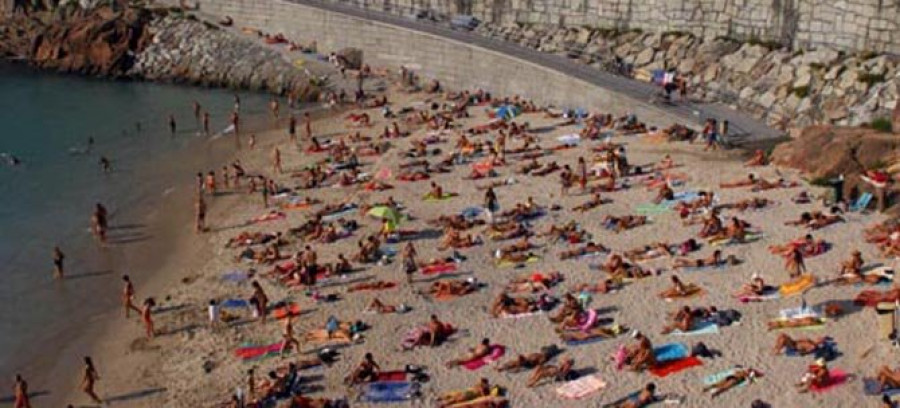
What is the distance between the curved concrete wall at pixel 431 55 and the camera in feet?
138

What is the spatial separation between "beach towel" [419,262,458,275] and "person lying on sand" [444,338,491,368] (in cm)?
501

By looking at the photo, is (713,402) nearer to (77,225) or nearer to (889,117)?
(889,117)

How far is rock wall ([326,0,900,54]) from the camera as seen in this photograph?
38375mm

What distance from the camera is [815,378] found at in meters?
22.0

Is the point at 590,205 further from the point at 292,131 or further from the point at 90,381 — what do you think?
the point at 292,131

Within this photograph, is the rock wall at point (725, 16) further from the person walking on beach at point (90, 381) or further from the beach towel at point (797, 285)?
the person walking on beach at point (90, 381)

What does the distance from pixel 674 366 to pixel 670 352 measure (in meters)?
0.53

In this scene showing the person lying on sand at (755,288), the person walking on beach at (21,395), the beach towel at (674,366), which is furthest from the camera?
the person lying on sand at (755,288)

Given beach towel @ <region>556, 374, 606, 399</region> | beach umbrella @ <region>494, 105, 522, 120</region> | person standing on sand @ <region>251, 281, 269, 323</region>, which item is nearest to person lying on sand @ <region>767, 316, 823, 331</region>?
beach towel @ <region>556, 374, 606, 399</region>

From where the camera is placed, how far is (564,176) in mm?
35188

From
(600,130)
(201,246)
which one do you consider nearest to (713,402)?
(201,246)

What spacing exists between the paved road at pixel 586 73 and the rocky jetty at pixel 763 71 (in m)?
0.56

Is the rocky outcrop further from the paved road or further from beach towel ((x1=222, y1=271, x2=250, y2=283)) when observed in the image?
beach towel ((x1=222, y1=271, x2=250, y2=283))

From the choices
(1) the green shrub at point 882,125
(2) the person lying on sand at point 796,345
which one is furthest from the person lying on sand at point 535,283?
(1) the green shrub at point 882,125
